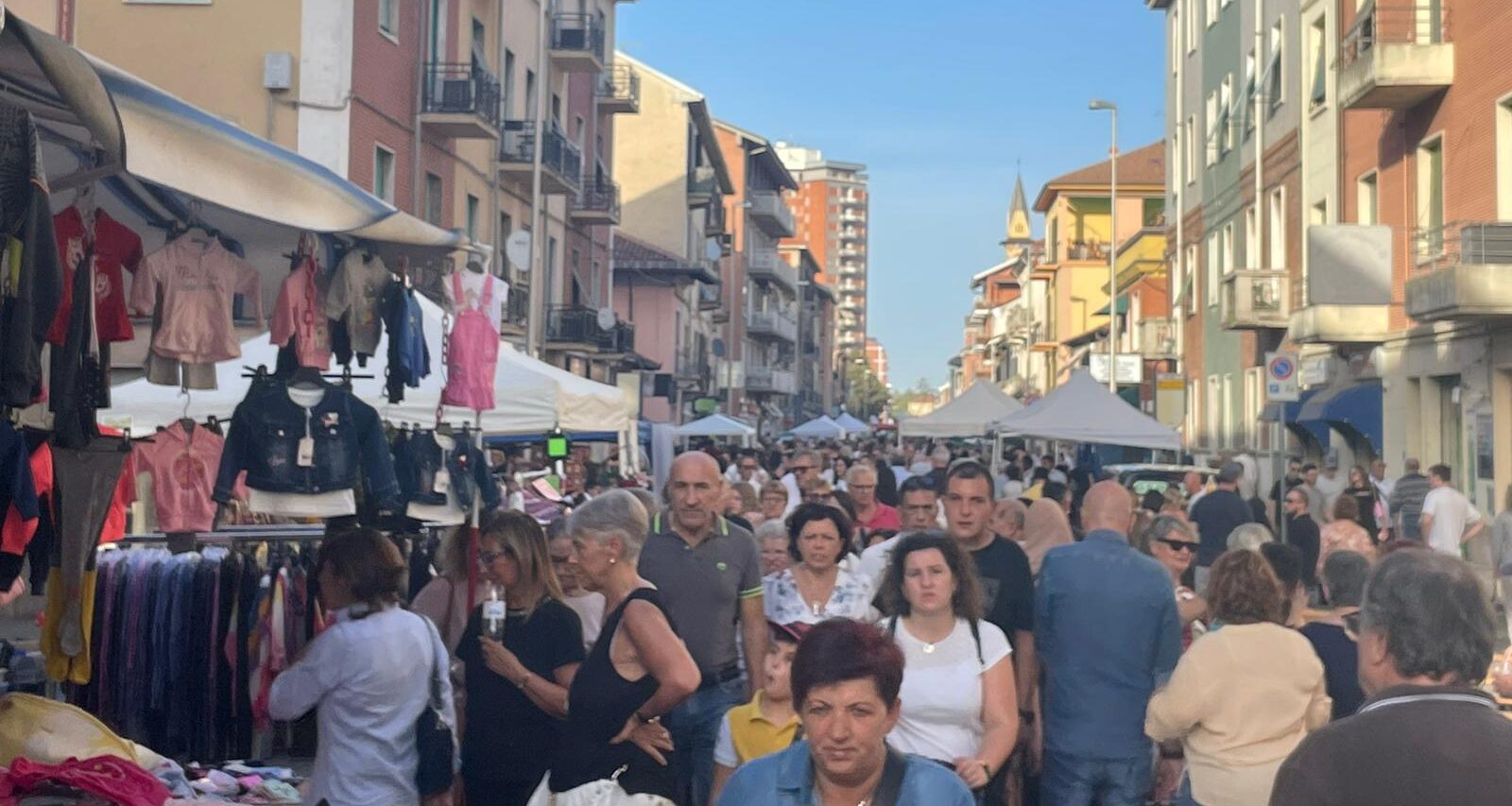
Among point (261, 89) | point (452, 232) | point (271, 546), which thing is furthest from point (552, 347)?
point (452, 232)

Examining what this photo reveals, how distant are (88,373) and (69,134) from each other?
2.57ft

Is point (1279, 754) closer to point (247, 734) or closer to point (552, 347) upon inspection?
point (247, 734)

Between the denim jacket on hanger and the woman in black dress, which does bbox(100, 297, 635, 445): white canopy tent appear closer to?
the denim jacket on hanger

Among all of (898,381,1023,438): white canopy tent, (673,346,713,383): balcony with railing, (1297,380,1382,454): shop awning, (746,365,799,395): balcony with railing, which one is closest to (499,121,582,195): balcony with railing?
(898,381,1023,438): white canopy tent

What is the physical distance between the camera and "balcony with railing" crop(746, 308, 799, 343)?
92594mm

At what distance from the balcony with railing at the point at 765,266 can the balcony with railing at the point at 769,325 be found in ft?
6.05

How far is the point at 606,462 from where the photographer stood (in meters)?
30.5

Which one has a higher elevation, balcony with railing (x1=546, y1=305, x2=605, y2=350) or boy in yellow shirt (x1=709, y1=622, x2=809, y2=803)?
balcony with railing (x1=546, y1=305, x2=605, y2=350)

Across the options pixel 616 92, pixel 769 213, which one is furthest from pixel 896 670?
pixel 769 213

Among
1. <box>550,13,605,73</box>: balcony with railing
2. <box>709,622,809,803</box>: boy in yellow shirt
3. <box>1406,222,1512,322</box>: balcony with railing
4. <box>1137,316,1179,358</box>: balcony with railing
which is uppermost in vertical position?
<box>550,13,605,73</box>: balcony with railing

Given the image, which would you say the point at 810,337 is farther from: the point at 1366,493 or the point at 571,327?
the point at 1366,493

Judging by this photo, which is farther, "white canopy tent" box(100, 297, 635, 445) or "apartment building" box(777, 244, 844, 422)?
"apartment building" box(777, 244, 844, 422)

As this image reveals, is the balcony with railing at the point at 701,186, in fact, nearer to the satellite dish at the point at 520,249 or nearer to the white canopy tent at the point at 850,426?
the white canopy tent at the point at 850,426

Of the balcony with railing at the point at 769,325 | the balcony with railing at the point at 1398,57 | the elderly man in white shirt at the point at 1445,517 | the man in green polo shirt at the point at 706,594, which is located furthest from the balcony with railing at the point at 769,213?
the man in green polo shirt at the point at 706,594
